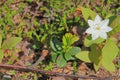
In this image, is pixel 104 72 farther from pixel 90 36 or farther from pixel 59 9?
pixel 59 9

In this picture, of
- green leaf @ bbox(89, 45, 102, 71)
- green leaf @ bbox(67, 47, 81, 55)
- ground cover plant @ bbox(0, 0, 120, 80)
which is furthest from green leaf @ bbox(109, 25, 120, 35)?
green leaf @ bbox(67, 47, 81, 55)

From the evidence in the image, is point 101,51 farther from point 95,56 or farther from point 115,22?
point 115,22

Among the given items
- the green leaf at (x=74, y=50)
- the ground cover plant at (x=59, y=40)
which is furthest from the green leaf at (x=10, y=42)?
the green leaf at (x=74, y=50)

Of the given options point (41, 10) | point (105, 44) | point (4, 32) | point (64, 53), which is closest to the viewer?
point (105, 44)

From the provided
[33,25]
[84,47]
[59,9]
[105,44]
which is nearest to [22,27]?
[33,25]

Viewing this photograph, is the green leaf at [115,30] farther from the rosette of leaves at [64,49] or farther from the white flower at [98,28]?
the rosette of leaves at [64,49]

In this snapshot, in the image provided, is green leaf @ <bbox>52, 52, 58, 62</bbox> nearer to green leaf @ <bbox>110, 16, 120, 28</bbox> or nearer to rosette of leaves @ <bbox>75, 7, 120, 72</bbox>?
rosette of leaves @ <bbox>75, 7, 120, 72</bbox>
